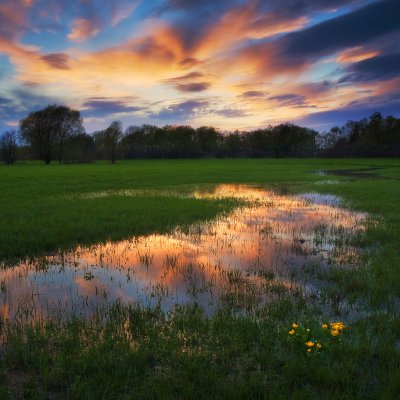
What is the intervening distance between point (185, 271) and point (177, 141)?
13352 cm

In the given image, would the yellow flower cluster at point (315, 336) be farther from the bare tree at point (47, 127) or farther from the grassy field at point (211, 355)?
the bare tree at point (47, 127)

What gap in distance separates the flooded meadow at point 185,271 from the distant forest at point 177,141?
285 feet

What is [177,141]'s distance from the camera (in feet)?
458

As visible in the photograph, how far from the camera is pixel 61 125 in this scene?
92000 mm

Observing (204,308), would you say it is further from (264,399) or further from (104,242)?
(104,242)

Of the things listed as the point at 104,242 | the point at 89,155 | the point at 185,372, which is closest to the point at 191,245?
the point at 104,242

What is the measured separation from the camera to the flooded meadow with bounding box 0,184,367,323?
6.68m

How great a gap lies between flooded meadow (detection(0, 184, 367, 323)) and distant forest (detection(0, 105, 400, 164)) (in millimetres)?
86785

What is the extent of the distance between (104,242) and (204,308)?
611 cm

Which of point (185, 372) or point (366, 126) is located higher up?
point (366, 126)

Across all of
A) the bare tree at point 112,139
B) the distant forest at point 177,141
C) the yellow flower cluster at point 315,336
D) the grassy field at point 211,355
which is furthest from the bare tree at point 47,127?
the yellow flower cluster at point 315,336

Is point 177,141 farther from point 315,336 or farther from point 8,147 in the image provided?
point 315,336

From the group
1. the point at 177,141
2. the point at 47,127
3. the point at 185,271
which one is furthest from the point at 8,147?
the point at 185,271

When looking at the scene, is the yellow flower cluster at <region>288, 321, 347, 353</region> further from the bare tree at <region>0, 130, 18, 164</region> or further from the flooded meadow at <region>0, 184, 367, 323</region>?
the bare tree at <region>0, 130, 18, 164</region>
